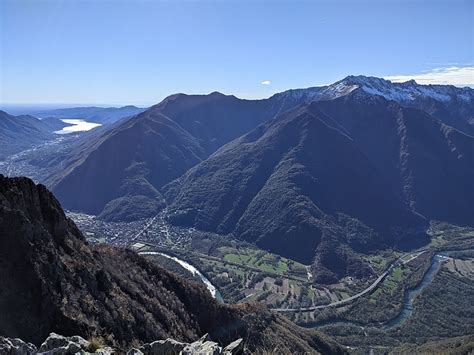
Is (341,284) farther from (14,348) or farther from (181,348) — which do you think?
(14,348)

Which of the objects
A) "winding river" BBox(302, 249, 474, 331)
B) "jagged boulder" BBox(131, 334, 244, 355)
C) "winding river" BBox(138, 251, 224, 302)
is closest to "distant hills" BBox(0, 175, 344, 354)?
"jagged boulder" BBox(131, 334, 244, 355)

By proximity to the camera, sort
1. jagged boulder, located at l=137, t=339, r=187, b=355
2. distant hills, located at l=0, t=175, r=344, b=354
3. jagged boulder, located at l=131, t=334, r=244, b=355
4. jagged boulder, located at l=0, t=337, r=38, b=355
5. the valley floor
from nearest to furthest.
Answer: jagged boulder, located at l=0, t=337, r=38, b=355 < jagged boulder, located at l=131, t=334, r=244, b=355 < jagged boulder, located at l=137, t=339, r=187, b=355 < distant hills, located at l=0, t=175, r=344, b=354 < the valley floor

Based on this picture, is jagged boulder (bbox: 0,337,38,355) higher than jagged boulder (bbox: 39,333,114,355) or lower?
higher

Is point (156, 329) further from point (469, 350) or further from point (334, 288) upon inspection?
point (334, 288)

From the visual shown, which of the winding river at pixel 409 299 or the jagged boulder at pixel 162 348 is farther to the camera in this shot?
the winding river at pixel 409 299

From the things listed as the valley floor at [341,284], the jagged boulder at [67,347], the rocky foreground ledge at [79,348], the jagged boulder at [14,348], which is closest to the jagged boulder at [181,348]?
the rocky foreground ledge at [79,348]

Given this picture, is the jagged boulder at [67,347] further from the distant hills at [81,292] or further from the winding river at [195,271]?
the winding river at [195,271]

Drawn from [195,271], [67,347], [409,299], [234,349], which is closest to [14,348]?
[67,347]

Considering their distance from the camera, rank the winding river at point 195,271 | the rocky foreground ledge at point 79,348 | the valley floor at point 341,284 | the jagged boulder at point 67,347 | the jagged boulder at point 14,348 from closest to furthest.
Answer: the jagged boulder at point 14,348 → the rocky foreground ledge at point 79,348 → the jagged boulder at point 67,347 → the valley floor at point 341,284 → the winding river at point 195,271

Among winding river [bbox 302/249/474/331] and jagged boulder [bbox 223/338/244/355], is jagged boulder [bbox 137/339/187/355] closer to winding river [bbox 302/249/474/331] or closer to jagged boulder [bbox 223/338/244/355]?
jagged boulder [bbox 223/338/244/355]
